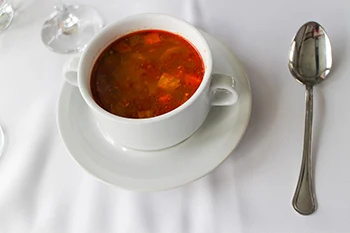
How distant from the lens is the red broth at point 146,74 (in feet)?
2.33

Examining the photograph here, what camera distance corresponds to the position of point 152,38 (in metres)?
0.77

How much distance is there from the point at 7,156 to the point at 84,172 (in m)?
0.14

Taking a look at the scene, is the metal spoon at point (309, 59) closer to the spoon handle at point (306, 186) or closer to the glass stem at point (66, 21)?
the spoon handle at point (306, 186)

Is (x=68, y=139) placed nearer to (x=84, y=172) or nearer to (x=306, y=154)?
(x=84, y=172)

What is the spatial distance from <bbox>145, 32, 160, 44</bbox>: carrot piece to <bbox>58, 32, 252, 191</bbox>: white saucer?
0.34ft

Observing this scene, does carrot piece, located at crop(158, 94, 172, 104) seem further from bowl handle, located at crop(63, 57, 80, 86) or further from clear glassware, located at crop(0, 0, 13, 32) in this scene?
clear glassware, located at crop(0, 0, 13, 32)

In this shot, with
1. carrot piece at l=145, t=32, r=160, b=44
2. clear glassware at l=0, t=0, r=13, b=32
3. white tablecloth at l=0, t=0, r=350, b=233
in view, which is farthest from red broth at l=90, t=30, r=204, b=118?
clear glassware at l=0, t=0, r=13, b=32

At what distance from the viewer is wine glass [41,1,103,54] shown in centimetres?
92

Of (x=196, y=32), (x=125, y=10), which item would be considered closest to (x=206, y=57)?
(x=196, y=32)

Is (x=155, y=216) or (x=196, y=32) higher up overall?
(x=196, y=32)

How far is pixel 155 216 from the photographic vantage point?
73 centimetres

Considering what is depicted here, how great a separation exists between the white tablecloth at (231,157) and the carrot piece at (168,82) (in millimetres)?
141

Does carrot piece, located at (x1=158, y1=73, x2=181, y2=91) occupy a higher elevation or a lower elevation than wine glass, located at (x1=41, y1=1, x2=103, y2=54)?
lower

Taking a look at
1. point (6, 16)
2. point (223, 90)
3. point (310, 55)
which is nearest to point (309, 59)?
point (310, 55)
